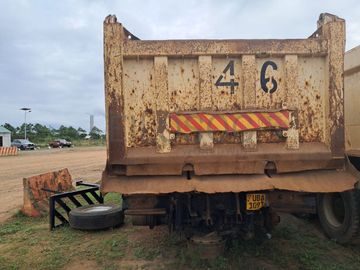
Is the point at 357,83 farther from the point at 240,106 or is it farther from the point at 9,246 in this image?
the point at 9,246

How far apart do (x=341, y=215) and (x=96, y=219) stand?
3.75 m

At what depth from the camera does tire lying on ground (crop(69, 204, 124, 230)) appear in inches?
223

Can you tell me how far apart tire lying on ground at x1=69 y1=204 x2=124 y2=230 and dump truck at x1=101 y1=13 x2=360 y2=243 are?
7.13ft

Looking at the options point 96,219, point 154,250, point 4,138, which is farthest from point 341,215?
point 4,138

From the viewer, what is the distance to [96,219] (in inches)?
224

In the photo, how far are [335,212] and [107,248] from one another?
3.37 meters

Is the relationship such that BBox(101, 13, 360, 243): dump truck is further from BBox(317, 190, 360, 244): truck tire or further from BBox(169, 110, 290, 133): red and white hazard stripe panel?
A: BBox(317, 190, 360, 244): truck tire

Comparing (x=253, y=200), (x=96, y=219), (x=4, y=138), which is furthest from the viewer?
(x=4, y=138)

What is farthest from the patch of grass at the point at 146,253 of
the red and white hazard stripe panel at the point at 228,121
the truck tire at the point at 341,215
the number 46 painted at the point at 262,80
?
the truck tire at the point at 341,215

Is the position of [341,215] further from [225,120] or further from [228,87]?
[228,87]

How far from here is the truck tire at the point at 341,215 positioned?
14.9 feet

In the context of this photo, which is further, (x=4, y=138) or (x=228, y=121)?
(x=4, y=138)

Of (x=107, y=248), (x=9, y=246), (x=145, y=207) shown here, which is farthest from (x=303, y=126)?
(x=9, y=246)

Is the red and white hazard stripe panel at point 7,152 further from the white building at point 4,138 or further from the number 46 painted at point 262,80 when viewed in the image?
the number 46 painted at point 262,80
